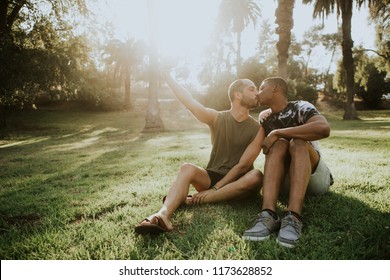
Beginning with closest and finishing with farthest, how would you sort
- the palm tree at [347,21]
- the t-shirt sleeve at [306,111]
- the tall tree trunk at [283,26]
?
the t-shirt sleeve at [306,111] → the tall tree trunk at [283,26] → the palm tree at [347,21]

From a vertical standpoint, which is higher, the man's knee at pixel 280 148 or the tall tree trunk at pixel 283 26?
the tall tree trunk at pixel 283 26

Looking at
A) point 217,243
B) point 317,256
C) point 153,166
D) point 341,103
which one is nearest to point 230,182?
point 217,243

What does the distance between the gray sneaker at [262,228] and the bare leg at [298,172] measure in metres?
0.23

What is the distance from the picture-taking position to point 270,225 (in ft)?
9.57

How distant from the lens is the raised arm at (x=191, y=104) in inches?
156

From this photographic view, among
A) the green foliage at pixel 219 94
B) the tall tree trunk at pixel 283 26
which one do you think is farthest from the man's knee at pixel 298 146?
the green foliage at pixel 219 94

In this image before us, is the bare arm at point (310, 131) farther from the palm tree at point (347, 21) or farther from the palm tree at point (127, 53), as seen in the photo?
the palm tree at point (127, 53)

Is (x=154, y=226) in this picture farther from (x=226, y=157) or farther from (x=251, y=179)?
(x=226, y=157)

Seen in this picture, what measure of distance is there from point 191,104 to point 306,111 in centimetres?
145

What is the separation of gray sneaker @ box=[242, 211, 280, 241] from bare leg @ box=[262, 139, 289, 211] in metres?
0.15

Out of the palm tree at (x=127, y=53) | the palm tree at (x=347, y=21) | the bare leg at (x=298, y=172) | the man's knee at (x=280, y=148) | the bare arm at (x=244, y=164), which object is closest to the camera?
the bare leg at (x=298, y=172)

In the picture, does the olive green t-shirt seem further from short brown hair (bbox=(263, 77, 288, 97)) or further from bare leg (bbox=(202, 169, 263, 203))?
short brown hair (bbox=(263, 77, 288, 97))

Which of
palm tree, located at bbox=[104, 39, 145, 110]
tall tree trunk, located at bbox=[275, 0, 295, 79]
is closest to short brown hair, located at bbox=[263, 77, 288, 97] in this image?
tall tree trunk, located at bbox=[275, 0, 295, 79]

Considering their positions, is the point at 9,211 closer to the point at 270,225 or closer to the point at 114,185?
the point at 114,185
